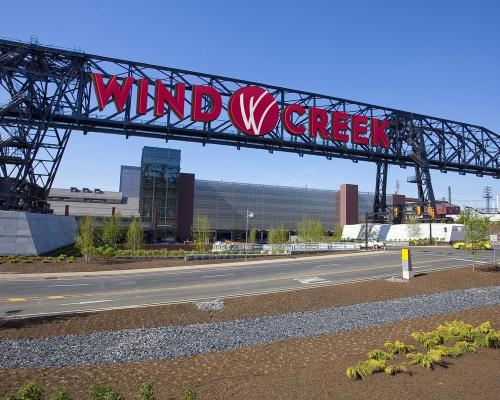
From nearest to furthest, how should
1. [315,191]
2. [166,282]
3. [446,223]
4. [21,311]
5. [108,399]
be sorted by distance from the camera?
[108,399]
[21,311]
[166,282]
[446,223]
[315,191]

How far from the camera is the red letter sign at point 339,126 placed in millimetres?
53987

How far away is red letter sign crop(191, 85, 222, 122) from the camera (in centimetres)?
4438

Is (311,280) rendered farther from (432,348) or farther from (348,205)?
(348,205)

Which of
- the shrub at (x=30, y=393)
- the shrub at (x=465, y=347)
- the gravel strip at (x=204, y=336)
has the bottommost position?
the gravel strip at (x=204, y=336)

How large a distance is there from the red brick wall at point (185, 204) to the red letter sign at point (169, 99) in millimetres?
49785

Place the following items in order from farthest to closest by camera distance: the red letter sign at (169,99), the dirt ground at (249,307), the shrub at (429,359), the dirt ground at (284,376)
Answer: the red letter sign at (169,99), the dirt ground at (249,307), the shrub at (429,359), the dirt ground at (284,376)

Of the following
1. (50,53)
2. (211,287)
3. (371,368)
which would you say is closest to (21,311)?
(211,287)

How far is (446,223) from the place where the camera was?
223 ft

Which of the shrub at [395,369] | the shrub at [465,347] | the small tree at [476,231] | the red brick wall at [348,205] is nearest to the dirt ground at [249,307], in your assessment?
the small tree at [476,231]

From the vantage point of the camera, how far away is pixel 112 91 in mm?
40781


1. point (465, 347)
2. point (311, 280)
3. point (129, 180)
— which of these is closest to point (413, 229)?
point (311, 280)

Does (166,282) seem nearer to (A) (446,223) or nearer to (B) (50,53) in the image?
(B) (50,53)

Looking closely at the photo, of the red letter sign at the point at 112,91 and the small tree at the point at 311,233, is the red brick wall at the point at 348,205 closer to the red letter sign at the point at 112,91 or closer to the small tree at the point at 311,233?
the small tree at the point at 311,233

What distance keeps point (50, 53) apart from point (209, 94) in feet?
55.2
